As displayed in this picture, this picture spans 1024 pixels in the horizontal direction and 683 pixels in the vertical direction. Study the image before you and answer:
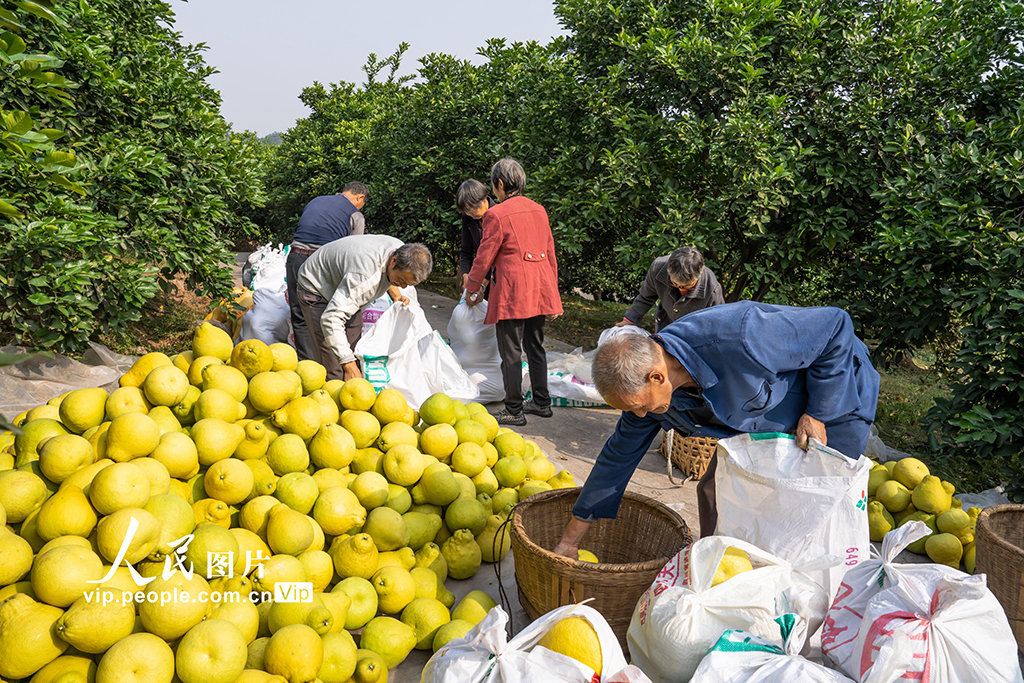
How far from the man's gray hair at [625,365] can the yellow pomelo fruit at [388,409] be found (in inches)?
56.6

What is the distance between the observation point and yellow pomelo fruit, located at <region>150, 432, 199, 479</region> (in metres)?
2.30

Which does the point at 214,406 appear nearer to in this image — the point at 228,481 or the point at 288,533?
the point at 228,481

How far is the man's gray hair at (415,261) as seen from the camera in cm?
388

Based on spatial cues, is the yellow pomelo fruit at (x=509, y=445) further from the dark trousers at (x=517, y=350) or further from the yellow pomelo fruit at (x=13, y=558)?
the yellow pomelo fruit at (x=13, y=558)

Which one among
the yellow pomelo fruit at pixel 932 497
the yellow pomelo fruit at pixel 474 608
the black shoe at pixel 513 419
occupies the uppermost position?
the yellow pomelo fruit at pixel 932 497

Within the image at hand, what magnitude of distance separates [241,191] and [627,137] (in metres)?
3.97

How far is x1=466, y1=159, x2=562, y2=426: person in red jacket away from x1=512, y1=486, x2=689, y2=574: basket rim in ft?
7.18

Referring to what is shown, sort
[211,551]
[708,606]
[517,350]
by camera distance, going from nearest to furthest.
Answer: [708,606]
[211,551]
[517,350]

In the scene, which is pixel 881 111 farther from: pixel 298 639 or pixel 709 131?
pixel 298 639

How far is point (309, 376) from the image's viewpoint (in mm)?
2969

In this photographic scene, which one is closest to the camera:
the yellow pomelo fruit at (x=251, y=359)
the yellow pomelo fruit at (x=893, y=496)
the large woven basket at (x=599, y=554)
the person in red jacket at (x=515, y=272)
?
the large woven basket at (x=599, y=554)

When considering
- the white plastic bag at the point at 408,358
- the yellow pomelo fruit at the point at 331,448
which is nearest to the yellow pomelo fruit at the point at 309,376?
the yellow pomelo fruit at the point at 331,448

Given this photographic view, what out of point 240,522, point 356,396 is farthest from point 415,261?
point 240,522

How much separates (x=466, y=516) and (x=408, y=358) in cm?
240
